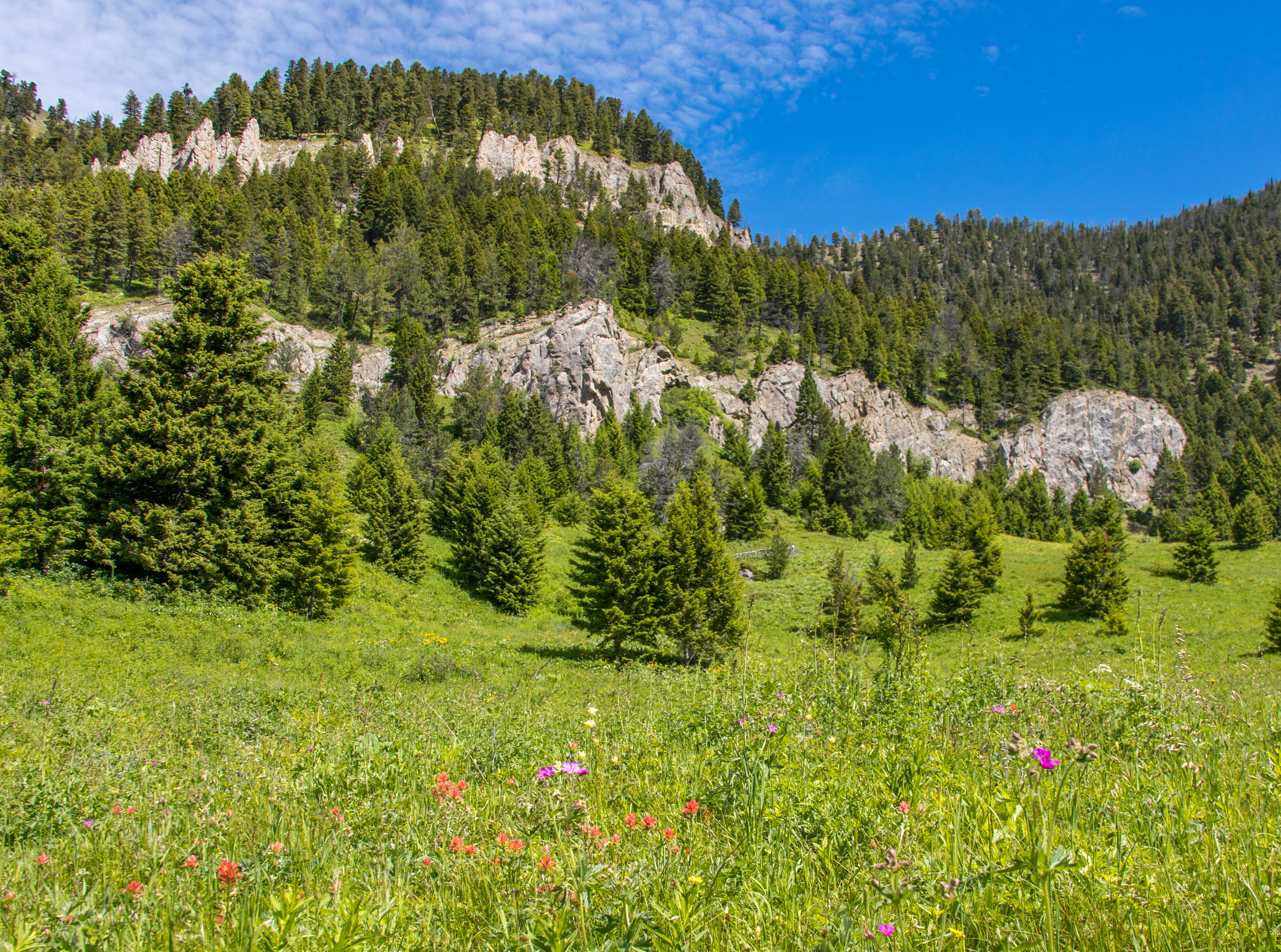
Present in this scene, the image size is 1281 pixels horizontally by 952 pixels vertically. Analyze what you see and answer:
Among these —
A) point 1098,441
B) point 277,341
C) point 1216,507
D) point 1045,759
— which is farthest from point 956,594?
point 1098,441

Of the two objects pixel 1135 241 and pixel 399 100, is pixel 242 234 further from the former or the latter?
pixel 1135 241

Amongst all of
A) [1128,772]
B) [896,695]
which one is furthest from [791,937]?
[896,695]

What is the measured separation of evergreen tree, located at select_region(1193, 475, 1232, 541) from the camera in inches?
2859

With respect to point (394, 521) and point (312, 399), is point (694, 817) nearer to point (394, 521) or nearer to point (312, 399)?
point (394, 521)

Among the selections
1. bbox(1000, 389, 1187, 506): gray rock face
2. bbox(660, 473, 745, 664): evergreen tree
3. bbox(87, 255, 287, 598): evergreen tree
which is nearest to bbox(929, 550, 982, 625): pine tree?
bbox(660, 473, 745, 664): evergreen tree

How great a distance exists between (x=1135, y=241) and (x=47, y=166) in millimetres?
281944

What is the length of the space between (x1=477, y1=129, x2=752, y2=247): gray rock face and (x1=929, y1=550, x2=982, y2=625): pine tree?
394ft

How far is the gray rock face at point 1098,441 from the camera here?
A: 343 ft

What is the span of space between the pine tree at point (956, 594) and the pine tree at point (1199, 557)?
14.5 m

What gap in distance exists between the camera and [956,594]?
31234mm

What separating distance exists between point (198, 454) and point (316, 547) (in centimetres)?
552

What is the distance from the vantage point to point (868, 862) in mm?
2367

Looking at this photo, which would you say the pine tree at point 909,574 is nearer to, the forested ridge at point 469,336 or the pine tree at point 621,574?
the forested ridge at point 469,336

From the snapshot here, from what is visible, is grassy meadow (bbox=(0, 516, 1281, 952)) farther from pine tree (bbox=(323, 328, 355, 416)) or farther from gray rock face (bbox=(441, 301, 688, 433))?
gray rock face (bbox=(441, 301, 688, 433))
